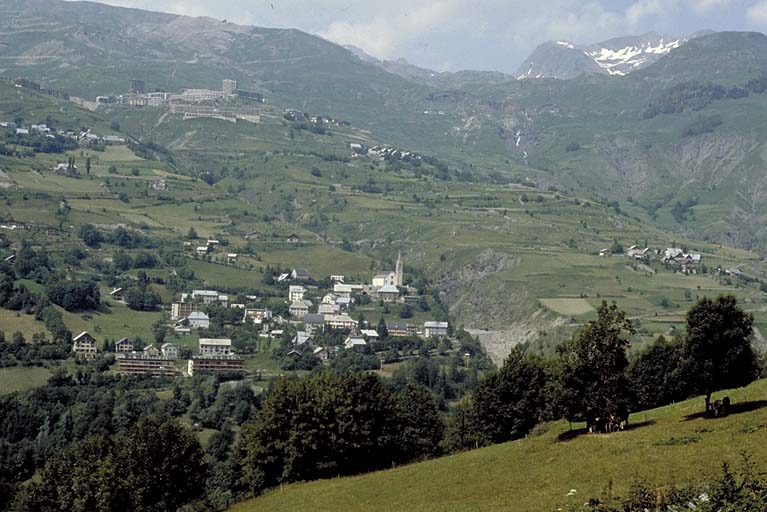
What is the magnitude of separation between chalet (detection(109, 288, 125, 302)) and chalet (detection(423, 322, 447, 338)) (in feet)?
124

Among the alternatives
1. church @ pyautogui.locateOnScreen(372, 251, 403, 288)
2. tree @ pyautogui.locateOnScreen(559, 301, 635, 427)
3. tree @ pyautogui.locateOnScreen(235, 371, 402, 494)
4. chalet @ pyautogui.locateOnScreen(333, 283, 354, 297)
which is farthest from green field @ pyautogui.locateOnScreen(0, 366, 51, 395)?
tree @ pyautogui.locateOnScreen(559, 301, 635, 427)

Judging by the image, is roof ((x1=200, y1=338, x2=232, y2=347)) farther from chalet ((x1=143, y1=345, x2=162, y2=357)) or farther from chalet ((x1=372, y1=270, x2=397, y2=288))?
chalet ((x1=372, y1=270, x2=397, y2=288))

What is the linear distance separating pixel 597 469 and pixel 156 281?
119 m

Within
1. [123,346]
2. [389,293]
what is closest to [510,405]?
[123,346]

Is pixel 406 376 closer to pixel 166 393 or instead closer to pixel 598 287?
pixel 166 393

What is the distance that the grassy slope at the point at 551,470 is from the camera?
3274cm

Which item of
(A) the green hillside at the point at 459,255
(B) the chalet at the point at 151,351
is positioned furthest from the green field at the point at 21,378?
(A) the green hillside at the point at 459,255

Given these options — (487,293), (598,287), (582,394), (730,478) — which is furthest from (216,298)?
(730,478)

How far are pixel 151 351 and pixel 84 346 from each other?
22.2 feet

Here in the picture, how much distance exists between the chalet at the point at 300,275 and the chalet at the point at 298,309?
14.2 meters

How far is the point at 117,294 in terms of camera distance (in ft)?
453

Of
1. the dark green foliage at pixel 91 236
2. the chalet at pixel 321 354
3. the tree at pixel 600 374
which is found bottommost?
the chalet at pixel 321 354

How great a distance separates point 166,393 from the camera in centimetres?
10100

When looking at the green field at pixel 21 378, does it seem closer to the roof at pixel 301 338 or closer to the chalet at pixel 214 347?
the chalet at pixel 214 347
